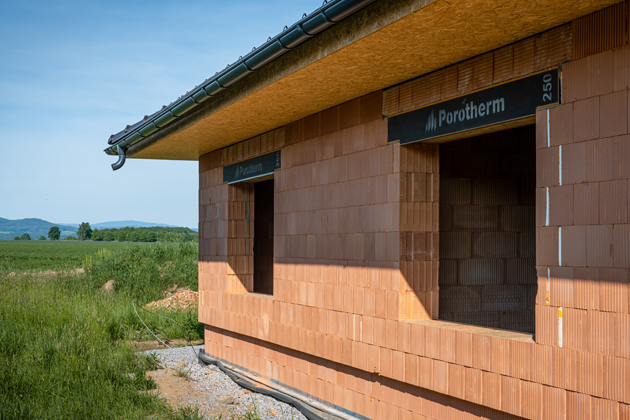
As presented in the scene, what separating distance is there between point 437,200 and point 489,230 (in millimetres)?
1104

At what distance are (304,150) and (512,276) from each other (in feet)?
9.83

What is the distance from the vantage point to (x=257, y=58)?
5602 millimetres

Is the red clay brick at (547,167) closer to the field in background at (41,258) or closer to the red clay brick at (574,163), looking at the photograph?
the red clay brick at (574,163)

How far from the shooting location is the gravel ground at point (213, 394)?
24.3 feet

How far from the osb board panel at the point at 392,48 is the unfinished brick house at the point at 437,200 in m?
0.02

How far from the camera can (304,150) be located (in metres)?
7.64

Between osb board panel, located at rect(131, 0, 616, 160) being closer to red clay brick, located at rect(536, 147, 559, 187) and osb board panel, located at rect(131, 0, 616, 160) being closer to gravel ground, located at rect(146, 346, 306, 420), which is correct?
red clay brick, located at rect(536, 147, 559, 187)

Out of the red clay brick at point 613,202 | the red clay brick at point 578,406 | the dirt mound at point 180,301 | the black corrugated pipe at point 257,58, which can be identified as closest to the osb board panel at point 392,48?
the black corrugated pipe at point 257,58

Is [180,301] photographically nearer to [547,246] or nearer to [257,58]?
[257,58]

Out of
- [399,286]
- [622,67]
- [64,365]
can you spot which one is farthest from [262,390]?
[622,67]

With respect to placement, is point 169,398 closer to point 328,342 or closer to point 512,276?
point 328,342

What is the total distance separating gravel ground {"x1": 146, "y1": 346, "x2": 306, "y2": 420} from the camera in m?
7.40

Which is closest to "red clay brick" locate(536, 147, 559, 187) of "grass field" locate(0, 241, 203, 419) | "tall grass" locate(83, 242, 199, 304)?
"grass field" locate(0, 241, 203, 419)

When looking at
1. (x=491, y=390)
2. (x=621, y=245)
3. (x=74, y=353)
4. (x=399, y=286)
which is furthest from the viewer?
(x=74, y=353)
